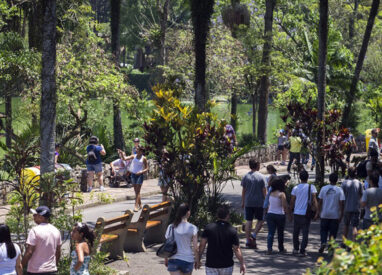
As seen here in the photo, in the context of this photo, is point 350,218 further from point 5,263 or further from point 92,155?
point 92,155

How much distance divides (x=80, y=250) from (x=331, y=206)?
5533mm

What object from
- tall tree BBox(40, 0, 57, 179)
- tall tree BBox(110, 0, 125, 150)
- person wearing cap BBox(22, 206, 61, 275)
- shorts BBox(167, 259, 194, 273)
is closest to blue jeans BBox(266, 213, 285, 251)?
tall tree BBox(40, 0, 57, 179)

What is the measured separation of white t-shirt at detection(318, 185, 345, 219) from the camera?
12.4 meters

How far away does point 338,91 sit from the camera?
36.4m

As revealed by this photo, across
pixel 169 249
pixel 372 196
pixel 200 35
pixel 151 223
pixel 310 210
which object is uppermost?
pixel 200 35

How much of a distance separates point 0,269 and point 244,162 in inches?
848

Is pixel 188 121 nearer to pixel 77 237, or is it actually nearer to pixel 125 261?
pixel 125 261

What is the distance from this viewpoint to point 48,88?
12000 mm

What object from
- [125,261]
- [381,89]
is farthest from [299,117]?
[381,89]

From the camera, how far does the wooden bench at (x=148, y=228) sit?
13.1 meters

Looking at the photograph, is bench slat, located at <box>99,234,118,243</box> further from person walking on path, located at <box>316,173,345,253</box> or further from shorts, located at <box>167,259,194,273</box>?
person walking on path, located at <box>316,173,345,253</box>

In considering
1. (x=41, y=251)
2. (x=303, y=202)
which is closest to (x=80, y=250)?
(x=41, y=251)

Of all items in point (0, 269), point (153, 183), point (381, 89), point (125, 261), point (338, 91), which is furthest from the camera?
point (381, 89)

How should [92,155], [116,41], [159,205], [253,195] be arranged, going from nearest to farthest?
[253,195]
[159,205]
[92,155]
[116,41]
